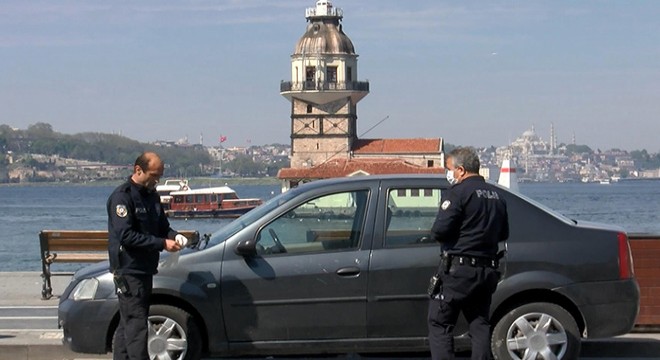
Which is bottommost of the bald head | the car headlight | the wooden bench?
the wooden bench

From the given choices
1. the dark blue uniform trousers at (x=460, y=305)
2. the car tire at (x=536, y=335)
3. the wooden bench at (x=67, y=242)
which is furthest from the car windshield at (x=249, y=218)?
the wooden bench at (x=67, y=242)

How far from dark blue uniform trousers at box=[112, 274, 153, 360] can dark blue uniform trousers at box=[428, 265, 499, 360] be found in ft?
6.72

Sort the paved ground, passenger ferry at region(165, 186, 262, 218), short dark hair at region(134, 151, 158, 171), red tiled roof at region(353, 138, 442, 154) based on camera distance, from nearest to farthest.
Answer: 1. short dark hair at region(134, 151, 158, 171)
2. the paved ground
3. red tiled roof at region(353, 138, 442, 154)
4. passenger ferry at region(165, 186, 262, 218)

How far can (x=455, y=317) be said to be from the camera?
27.5ft

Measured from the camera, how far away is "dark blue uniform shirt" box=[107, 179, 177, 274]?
859 cm

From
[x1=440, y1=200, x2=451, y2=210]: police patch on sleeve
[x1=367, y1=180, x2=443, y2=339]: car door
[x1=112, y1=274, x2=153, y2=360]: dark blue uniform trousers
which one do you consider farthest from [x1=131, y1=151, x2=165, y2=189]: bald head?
[x1=440, y1=200, x2=451, y2=210]: police patch on sleeve

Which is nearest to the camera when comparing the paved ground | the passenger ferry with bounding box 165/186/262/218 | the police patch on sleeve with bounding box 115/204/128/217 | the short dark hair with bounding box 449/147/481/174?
the short dark hair with bounding box 449/147/481/174

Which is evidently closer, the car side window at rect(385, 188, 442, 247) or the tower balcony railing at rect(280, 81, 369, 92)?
the car side window at rect(385, 188, 442, 247)

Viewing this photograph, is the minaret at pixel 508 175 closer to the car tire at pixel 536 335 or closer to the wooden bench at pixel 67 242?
Result: the wooden bench at pixel 67 242

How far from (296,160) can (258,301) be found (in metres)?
102

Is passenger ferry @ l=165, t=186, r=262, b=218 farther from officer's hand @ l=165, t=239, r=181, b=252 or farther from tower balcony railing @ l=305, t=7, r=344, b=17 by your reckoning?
officer's hand @ l=165, t=239, r=181, b=252

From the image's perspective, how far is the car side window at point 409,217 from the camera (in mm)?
9281

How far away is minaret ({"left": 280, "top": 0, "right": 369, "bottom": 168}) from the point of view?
366 ft

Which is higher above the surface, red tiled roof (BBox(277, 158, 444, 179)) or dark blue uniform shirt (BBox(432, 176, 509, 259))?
dark blue uniform shirt (BBox(432, 176, 509, 259))
